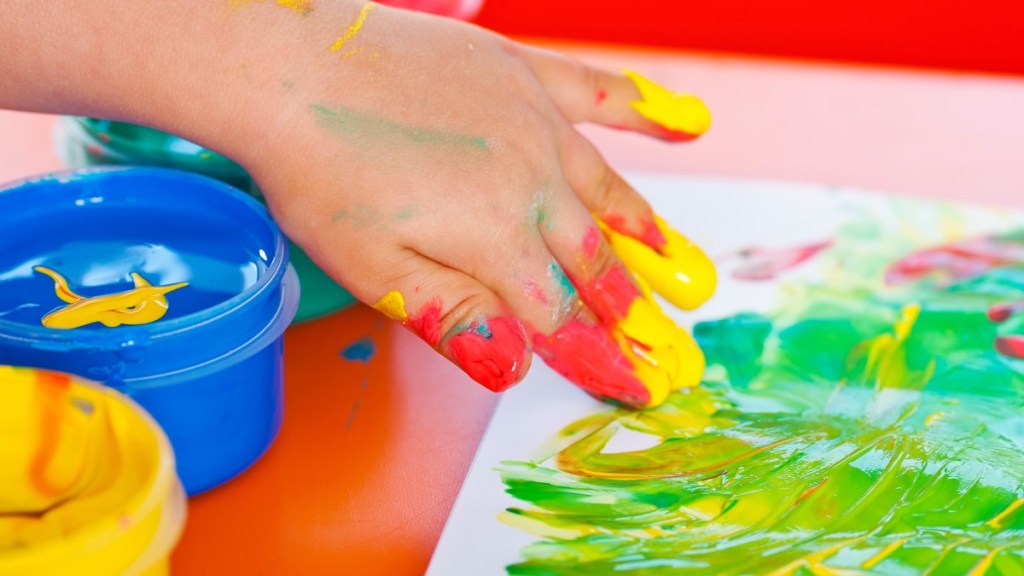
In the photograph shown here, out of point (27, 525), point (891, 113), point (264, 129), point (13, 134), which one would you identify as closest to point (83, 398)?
point (27, 525)

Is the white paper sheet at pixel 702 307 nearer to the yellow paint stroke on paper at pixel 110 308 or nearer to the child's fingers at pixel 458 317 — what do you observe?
the child's fingers at pixel 458 317

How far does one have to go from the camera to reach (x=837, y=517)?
27.2 inches

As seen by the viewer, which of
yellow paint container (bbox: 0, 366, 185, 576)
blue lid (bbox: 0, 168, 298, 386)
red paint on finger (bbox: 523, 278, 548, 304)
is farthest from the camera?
red paint on finger (bbox: 523, 278, 548, 304)

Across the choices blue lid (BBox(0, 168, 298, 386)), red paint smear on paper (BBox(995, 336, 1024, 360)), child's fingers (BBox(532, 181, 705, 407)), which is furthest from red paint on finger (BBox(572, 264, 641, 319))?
red paint smear on paper (BBox(995, 336, 1024, 360))

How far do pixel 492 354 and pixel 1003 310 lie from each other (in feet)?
1.59

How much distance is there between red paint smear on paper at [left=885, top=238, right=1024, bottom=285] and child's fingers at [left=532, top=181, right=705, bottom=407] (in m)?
0.28

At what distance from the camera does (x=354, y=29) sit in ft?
2.39

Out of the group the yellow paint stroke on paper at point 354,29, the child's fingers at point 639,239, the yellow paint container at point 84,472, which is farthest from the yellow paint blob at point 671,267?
the yellow paint container at point 84,472

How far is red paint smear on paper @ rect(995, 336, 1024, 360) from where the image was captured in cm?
87

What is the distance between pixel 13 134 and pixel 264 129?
560 mm

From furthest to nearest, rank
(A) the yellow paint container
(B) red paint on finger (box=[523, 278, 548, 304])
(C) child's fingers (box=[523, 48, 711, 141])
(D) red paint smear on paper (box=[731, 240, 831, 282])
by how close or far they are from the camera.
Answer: (D) red paint smear on paper (box=[731, 240, 831, 282]) < (C) child's fingers (box=[523, 48, 711, 141]) < (B) red paint on finger (box=[523, 278, 548, 304]) < (A) the yellow paint container

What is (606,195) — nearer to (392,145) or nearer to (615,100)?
(615,100)

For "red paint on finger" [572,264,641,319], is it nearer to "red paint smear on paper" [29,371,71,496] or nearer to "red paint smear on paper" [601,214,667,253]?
"red paint smear on paper" [601,214,667,253]

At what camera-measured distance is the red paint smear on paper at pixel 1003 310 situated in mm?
916
